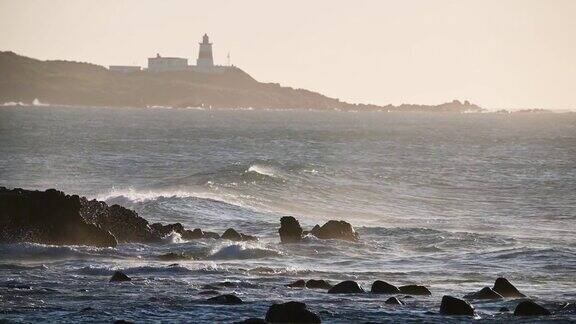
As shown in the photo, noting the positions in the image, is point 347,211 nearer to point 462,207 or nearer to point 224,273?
point 462,207

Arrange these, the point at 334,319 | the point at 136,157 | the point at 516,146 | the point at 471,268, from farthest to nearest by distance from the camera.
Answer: the point at 516,146, the point at 136,157, the point at 471,268, the point at 334,319

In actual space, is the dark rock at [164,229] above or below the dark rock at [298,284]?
above

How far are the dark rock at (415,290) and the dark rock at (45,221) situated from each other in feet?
43.5

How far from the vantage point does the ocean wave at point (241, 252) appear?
40375 millimetres

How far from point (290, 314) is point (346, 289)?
5.29 metres

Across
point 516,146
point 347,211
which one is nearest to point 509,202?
point 347,211

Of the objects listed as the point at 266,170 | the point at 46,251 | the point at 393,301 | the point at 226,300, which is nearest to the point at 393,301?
the point at 393,301

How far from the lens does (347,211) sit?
208 feet

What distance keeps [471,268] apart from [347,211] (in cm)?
2505

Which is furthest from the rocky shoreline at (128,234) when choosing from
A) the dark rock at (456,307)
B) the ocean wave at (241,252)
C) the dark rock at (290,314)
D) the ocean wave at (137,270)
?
the ocean wave at (241,252)

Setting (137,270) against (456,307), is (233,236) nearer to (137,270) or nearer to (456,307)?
(137,270)

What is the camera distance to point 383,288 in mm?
31609

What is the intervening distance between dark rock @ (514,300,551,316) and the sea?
1.44ft

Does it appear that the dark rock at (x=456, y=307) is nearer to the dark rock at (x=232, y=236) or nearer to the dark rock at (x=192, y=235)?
the dark rock at (x=232, y=236)
